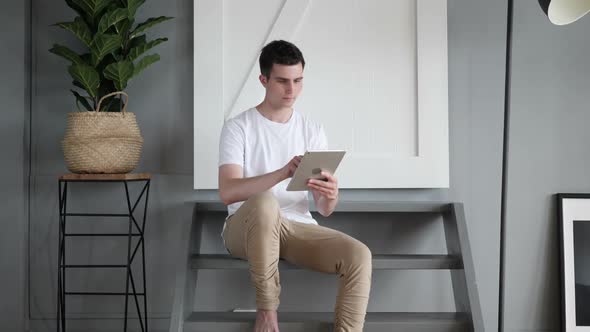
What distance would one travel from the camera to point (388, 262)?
3045 mm

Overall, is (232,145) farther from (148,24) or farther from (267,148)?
(148,24)

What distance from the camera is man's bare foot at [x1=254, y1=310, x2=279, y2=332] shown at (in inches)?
103

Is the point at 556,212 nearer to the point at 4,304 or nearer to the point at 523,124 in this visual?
the point at 523,124

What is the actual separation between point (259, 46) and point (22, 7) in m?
1.22

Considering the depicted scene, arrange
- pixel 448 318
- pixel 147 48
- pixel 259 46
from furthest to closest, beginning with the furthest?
pixel 259 46 → pixel 147 48 → pixel 448 318

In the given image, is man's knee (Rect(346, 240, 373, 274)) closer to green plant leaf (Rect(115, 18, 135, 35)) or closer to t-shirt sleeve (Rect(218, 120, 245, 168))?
t-shirt sleeve (Rect(218, 120, 245, 168))

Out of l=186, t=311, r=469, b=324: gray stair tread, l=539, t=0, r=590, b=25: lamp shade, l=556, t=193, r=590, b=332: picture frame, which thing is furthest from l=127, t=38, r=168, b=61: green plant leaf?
l=556, t=193, r=590, b=332: picture frame

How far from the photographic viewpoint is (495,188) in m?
3.60

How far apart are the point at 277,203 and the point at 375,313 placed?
75 cm

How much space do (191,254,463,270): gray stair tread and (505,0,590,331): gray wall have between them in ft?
2.06

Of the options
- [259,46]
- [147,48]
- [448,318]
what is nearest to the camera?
[448,318]

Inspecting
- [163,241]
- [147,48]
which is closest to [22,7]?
[147,48]

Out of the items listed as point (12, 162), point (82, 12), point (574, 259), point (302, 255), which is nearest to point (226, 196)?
point (302, 255)

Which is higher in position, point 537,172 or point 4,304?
point 537,172
